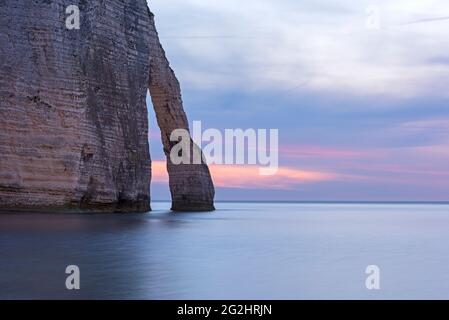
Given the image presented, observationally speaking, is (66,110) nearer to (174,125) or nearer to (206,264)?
(174,125)

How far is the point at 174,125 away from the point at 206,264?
3515 cm

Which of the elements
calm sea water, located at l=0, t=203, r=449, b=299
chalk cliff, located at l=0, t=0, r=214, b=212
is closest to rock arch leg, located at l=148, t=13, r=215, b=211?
chalk cliff, located at l=0, t=0, r=214, b=212

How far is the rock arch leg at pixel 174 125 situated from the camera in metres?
49.5

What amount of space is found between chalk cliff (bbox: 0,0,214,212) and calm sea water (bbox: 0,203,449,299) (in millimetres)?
6716

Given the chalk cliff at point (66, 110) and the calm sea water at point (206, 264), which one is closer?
the calm sea water at point (206, 264)

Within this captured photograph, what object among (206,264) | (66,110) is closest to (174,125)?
(66,110)

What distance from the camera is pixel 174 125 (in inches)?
2028

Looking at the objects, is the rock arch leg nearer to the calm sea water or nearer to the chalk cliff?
the chalk cliff

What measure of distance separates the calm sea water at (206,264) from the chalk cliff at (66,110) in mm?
6716

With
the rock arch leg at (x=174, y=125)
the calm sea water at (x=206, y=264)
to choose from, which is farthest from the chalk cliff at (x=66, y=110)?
the calm sea water at (x=206, y=264)

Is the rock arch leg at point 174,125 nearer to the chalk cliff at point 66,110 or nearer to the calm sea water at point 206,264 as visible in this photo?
the chalk cliff at point 66,110

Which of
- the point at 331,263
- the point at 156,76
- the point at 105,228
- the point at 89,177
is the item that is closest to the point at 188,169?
the point at 156,76

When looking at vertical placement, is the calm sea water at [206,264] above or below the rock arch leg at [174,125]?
below
